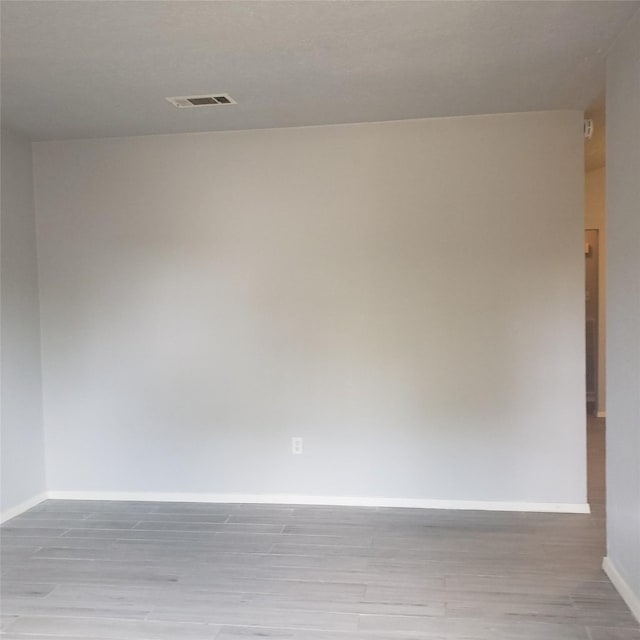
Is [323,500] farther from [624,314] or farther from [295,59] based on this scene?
[295,59]

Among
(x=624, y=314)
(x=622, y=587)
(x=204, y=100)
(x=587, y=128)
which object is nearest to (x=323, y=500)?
(x=622, y=587)

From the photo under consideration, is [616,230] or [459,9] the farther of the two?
[616,230]

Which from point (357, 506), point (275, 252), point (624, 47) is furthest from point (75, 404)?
point (624, 47)

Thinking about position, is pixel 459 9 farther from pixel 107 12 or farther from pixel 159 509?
pixel 159 509

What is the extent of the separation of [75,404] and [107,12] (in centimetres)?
264

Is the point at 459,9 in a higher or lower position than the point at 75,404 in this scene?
higher

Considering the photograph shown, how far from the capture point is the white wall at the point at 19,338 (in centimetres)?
365

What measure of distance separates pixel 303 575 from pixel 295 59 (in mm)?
2443

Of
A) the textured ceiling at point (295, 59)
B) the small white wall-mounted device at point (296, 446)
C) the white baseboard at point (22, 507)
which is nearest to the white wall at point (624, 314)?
the textured ceiling at point (295, 59)

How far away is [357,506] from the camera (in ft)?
12.2

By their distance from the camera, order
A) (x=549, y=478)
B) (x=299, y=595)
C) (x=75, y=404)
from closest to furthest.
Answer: (x=299, y=595)
(x=549, y=478)
(x=75, y=404)

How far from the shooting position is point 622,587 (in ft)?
8.36

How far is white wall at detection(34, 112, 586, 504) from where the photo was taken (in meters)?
3.55

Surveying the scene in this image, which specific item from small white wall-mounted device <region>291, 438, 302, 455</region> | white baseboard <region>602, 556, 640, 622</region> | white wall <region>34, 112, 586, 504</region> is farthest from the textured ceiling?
white baseboard <region>602, 556, 640, 622</region>
